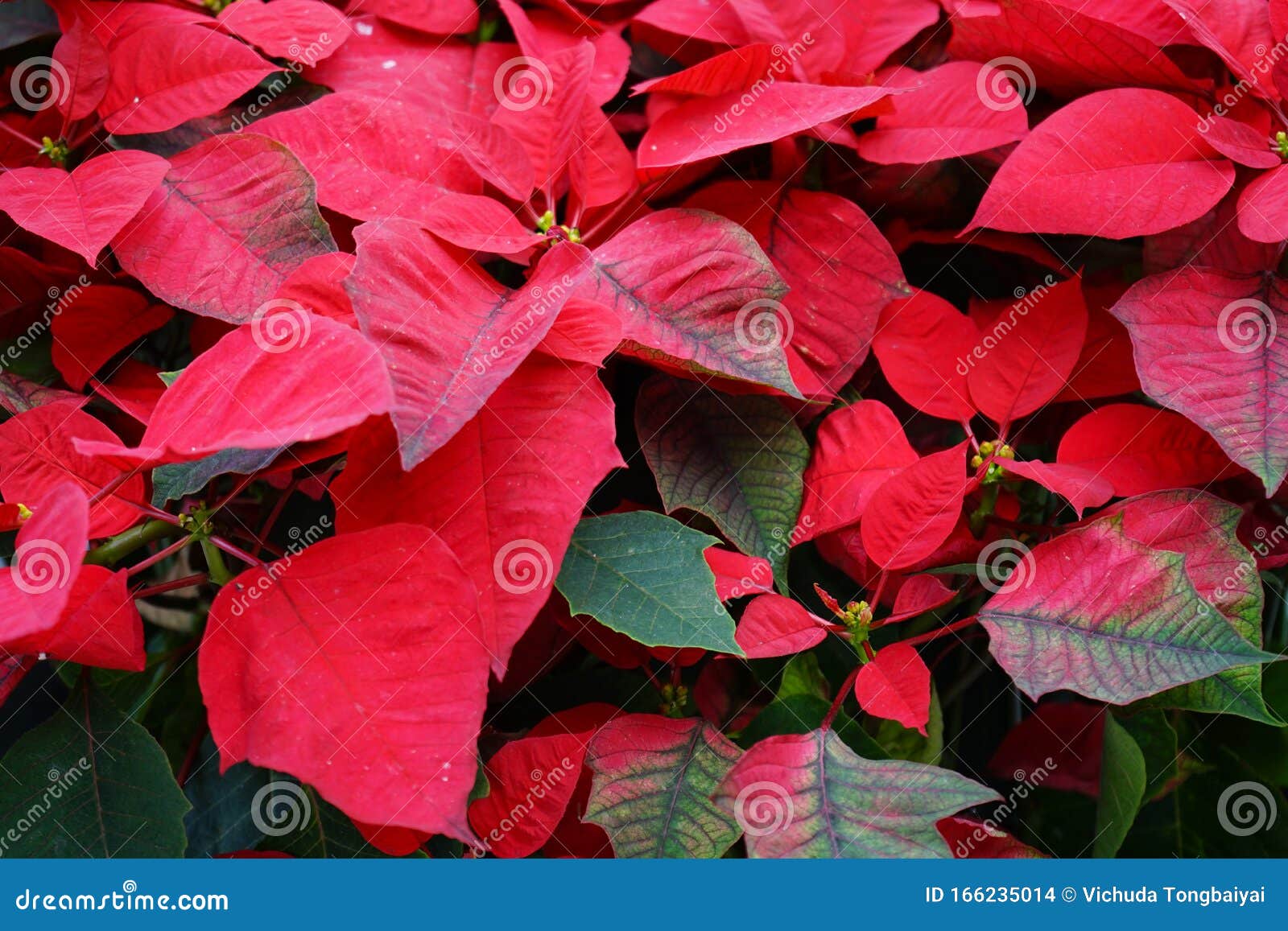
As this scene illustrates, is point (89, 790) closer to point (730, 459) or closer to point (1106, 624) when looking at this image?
point (730, 459)

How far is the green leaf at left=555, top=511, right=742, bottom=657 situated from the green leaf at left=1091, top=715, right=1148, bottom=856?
203 millimetres

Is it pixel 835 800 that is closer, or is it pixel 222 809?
pixel 835 800

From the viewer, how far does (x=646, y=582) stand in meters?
0.47

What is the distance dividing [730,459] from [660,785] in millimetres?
166

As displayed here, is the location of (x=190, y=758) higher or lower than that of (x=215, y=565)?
lower

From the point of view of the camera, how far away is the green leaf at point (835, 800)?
1.36 feet

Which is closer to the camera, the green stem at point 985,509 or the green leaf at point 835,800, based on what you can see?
the green leaf at point 835,800

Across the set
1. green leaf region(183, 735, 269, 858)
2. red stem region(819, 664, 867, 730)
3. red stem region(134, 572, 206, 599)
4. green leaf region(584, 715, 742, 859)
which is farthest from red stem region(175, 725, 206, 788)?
red stem region(819, 664, 867, 730)

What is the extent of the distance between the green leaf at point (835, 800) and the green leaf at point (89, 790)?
260mm

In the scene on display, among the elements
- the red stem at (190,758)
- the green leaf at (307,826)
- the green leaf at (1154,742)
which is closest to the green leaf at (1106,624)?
the green leaf at (1154,742)

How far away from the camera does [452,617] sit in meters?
0.39

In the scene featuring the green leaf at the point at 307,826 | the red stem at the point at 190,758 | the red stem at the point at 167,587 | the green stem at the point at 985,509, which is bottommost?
the red stem at the point at 190,758

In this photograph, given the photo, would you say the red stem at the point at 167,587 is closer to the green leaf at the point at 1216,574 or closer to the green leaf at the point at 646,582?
the green leaf at the point at 646,582

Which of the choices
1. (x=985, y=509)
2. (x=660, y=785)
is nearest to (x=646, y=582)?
(x=660, y=785)
